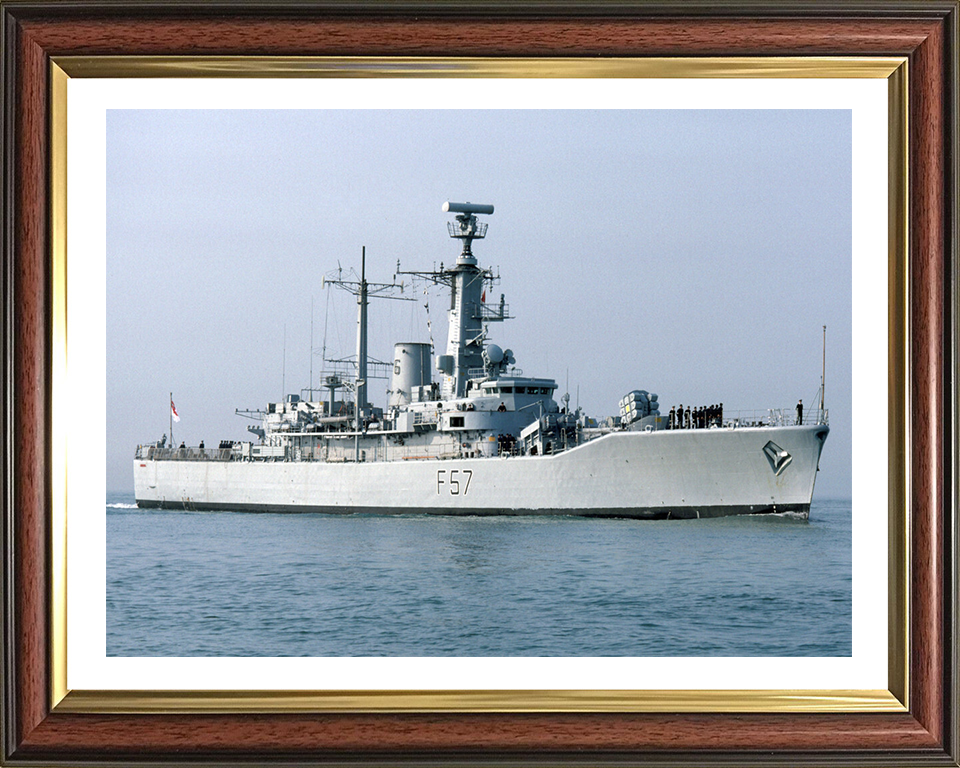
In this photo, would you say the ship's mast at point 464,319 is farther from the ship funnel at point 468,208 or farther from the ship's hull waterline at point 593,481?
the ship funnel at point 468,208

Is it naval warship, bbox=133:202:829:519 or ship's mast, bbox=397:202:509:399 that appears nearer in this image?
naval warship, bbox=133:202:829:519

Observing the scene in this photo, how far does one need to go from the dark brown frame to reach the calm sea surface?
1.09 feet

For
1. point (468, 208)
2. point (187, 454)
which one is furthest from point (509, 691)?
point (187, 454)

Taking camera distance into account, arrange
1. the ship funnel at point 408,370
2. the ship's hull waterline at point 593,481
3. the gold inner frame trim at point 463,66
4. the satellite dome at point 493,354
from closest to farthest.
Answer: the gold inner frame trim at point 463,66 → the ship's hull waterline at point 593,481 → the satellite dome at point 493,354 → the ship funnel at point 408,370

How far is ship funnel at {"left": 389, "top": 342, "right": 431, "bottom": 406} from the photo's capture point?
27188mm

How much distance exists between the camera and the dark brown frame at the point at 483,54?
3.42 m

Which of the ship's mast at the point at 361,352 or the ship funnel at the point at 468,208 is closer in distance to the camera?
the ship funnel at the point at 468,208

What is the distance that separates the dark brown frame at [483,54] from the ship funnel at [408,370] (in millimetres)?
23386

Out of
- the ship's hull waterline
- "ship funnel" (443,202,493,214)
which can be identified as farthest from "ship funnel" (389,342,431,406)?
"ship funnel" (443,202,493,214)

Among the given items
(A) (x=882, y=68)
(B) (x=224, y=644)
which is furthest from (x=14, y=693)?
(A) (x=882, y=68)

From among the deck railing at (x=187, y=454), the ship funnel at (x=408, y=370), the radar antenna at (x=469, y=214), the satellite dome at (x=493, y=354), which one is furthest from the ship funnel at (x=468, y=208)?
the deck railing at (x=187, y=454)

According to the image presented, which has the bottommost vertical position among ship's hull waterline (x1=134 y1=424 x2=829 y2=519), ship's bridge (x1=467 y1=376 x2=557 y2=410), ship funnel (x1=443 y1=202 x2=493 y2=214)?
ship's hull waterline (x1=134 y1=424 x2=829 y2=519)

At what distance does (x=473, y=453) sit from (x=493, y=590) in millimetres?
13564

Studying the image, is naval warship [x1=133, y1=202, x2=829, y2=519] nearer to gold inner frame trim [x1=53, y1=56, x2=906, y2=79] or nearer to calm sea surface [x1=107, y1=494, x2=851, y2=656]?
calm sea surface [x1=107, y1=494, x2=851, y2=656]
